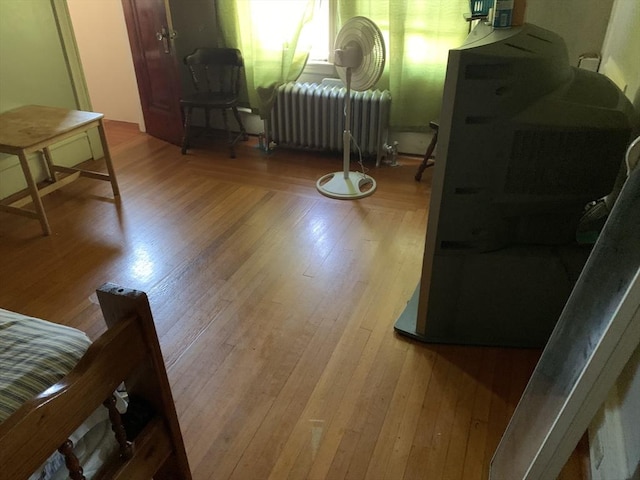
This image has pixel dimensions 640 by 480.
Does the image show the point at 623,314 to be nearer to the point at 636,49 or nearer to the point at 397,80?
the point at 636,49

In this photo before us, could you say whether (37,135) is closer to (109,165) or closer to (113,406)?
(109,165)

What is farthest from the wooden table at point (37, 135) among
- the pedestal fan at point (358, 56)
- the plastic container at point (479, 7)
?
the plastic container at point (479, 7)

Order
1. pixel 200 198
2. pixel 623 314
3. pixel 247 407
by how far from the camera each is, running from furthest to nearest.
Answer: pixel 200 198 < pixel 247 407 < pixel 623 314

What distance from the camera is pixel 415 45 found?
346cm

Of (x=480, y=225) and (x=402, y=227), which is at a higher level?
(x=480, y=225)

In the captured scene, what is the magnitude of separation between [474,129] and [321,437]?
1.19 metres

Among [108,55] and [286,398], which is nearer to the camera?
[286,398]

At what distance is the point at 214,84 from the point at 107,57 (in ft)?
3.97

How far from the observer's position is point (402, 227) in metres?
3.03

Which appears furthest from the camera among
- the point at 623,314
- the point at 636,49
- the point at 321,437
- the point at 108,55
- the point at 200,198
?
the point at 108,55

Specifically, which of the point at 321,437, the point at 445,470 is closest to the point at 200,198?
the point at 321,437

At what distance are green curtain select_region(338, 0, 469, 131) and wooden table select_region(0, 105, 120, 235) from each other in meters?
1.91

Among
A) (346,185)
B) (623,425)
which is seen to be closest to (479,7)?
(346,185)

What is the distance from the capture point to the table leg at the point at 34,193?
2.78 meters
